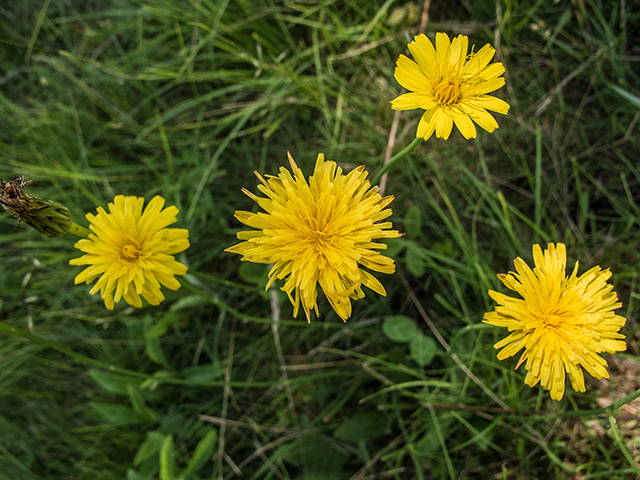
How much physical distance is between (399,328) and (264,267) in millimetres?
859

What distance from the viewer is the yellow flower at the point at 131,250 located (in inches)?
69.9

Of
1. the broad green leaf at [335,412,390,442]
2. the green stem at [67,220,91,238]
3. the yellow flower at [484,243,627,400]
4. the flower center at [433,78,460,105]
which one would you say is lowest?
the broad green leaf at [335,412,390,442]

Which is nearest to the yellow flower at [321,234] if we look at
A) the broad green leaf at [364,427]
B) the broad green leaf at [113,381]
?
the broad green leaf at [364,427]

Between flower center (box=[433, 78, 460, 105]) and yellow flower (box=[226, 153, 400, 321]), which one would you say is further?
flower center (box=[433, 78, 460, 105])

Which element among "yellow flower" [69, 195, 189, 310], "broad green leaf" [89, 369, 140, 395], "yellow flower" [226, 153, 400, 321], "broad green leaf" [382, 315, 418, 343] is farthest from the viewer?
"broad green leaf" [89, 369, 140, 395]

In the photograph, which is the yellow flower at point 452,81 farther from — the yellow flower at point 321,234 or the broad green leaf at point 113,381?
the broad green leaf at point 113,381

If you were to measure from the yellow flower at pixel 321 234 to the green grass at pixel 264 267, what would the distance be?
3.03 ft

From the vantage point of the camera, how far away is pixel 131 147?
3.21m

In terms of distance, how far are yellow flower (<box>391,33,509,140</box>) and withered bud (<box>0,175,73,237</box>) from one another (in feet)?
4.13

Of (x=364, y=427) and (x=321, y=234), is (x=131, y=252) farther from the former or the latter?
(x=364, y=427)

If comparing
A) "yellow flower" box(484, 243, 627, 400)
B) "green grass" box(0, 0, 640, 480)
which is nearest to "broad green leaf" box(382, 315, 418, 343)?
"green grass" box(0, 0, 640, 480)

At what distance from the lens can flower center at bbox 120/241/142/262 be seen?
70.9 inches

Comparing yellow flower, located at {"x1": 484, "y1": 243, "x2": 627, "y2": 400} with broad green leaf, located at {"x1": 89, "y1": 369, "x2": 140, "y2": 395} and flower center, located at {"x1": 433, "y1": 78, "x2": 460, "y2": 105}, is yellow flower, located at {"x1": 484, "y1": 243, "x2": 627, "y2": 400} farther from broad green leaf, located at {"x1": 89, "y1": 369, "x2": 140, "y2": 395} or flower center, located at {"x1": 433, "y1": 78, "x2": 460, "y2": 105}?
broad green leaf, located at {"x1": 89, "y1": 369, "x2": 140, "y2": 395}

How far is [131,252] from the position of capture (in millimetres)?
1808
